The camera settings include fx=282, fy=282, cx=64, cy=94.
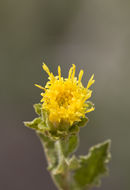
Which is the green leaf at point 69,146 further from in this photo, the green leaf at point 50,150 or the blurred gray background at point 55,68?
the blurred gray background at point 55,68

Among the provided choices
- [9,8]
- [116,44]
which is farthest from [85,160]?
[9,8]

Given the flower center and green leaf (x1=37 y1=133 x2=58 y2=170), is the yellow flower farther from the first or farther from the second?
green leaf (x1=37 y1=133 x2=58 y2=170)

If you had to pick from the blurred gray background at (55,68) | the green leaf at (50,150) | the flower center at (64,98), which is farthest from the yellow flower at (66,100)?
the blurred gray background at (55,68)

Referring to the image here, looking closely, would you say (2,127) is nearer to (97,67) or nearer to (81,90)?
(97,67)

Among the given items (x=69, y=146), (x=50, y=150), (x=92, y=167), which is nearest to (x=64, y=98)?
(x=69, y=146)

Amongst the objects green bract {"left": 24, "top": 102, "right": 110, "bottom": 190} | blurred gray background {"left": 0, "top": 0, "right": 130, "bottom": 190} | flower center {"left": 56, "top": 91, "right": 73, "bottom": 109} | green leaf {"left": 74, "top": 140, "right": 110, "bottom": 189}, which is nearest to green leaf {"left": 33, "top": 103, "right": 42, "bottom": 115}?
green bract {"left": 24, "top": 102, "right": 110, "bottom": 190}

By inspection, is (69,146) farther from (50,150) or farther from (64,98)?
(64,98)
